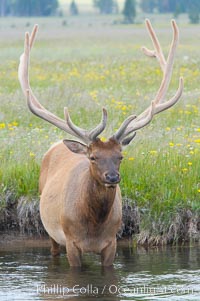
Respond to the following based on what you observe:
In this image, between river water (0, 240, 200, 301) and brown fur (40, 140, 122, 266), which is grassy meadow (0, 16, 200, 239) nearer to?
river water (0, 240, 200, 301)

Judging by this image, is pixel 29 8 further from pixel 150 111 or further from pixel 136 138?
pixel 150 111

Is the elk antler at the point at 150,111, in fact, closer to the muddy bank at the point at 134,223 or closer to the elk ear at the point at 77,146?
the elk ear at the point at 77,146

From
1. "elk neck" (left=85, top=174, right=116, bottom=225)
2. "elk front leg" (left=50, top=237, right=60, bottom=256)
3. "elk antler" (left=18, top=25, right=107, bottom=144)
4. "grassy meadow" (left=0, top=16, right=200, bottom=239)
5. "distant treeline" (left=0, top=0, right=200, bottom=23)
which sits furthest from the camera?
"distant treeline" (left=0, top=0, right=200, bottom=23)

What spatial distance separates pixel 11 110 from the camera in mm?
17469

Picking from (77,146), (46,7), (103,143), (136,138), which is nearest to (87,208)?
(77,146)

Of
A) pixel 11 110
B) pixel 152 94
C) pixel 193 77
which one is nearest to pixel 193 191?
pixel 11 110

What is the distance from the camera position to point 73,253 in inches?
400

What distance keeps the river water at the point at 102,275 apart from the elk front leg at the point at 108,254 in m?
0.11

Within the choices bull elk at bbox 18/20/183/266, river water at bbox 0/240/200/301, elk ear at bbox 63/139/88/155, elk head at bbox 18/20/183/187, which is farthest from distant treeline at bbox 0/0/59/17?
elk ear at bbox 63/139/88/155

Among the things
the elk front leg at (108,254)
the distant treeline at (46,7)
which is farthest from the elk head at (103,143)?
the distant treeline at (46,7)

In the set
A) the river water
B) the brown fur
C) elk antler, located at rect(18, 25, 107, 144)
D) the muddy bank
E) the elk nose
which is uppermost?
elk antler, located at rect(18, 25, 107, 144)

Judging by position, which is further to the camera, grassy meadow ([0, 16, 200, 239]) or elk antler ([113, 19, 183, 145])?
grassy meadow ([0, 16, 200, 239])

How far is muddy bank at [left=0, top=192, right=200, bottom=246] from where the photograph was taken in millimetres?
11727

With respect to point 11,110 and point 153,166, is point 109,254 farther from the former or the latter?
point 11,110
